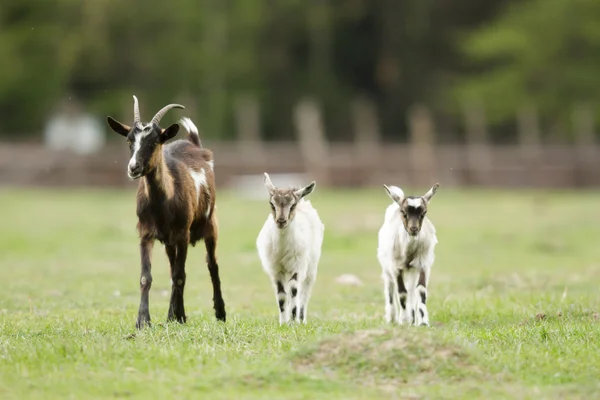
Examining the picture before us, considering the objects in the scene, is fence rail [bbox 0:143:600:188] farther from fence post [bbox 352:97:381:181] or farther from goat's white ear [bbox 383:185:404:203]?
goat's white ear [bbox 383:185:404:203]

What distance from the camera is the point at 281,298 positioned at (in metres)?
11.3

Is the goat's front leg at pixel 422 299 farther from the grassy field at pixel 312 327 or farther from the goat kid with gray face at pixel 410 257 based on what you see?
the grassy field at pixel 312 327

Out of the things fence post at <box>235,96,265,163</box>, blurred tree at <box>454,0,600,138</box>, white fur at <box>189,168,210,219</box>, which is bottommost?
white fur at <box>189,168,210,219</box>

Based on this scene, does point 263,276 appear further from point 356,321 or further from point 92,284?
point 356,321

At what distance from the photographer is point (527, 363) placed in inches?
328

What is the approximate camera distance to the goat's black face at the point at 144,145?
1002cm

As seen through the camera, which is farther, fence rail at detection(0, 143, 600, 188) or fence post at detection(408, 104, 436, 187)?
fence rail at detection(0, 143, 600, 188)

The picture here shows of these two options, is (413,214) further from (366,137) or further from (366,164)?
(366,137)

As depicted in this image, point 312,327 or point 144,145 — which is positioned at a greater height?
point 144,145

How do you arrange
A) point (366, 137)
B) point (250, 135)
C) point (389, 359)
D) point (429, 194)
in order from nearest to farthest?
point (389, 359) < point (429, 194) < point (250, 135) < point (366, 137)

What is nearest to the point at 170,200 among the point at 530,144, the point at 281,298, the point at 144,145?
the point at 144,145

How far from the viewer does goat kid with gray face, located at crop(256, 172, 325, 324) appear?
1104 centimetres

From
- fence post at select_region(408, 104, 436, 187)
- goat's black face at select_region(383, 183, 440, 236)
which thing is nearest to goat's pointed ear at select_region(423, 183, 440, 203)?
goat's black face at select_region(383, 183, 440, 236)

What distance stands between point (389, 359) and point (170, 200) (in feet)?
10.9
